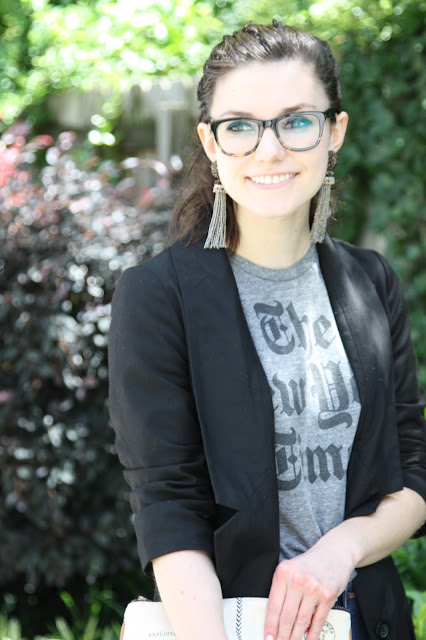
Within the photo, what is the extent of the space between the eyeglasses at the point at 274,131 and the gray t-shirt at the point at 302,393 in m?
0.25

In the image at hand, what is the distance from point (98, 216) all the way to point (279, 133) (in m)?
1.78

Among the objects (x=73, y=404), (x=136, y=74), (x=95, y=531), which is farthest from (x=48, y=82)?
(x=95, y=531)

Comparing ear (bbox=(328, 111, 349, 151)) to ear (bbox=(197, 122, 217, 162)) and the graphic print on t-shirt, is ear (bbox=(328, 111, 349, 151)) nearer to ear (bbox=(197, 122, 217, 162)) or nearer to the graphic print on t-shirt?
ear (bbox=(197, 122, 217, 162))

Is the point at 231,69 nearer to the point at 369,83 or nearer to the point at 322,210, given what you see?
the point at 322,210

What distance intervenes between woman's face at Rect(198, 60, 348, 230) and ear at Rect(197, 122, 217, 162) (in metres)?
0.01

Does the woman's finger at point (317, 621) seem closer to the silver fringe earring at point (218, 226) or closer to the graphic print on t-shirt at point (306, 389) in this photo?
the graphic print on t-shirt at point (306, 389)

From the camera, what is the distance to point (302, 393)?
167 centimetres

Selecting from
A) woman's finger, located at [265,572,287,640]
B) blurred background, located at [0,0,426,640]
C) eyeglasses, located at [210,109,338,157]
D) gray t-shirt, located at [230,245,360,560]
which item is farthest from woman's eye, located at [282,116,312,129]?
woman's finger, located at [265,572,287,640]

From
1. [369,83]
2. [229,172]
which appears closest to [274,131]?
[229,172]

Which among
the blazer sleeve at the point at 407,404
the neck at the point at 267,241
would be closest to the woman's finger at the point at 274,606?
the blazer sleeve at the point at 407,404

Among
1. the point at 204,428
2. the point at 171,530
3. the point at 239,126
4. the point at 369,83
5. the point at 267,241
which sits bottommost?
the point at 171,530

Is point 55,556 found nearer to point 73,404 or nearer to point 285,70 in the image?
point 73,404

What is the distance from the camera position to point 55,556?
335 centimetres

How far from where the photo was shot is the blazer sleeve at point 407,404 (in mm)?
1819
